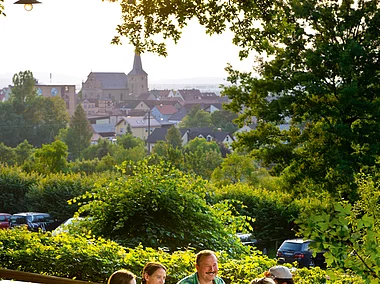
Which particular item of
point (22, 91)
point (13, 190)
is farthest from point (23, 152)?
point (13, 190)

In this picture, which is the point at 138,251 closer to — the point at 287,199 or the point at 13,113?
the point at 287,199

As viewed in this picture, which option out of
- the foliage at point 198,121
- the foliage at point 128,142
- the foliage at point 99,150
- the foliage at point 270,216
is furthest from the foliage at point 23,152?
the foliage at point 270,216

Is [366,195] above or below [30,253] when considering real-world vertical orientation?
above

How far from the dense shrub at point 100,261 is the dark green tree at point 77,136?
394ft

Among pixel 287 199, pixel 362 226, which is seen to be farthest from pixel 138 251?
pixel 287 199

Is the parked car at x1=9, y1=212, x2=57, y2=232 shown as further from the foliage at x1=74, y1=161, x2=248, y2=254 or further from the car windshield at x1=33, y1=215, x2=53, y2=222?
the foliage at x1=74, y1=161, x2=248, y2=254

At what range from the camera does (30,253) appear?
31.1ft

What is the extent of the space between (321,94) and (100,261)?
87.6ft

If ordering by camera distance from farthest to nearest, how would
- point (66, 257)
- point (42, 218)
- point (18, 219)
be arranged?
point (42, 218) → point (18, 219) → point (66, 257)

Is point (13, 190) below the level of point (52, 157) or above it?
above

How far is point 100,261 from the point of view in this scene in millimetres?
8992

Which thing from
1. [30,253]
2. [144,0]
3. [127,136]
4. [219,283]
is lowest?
[127,136]

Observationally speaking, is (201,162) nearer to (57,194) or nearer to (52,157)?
(52,157)

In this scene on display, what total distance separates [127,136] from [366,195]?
383 ft
